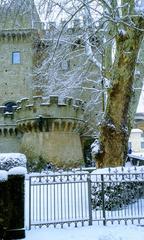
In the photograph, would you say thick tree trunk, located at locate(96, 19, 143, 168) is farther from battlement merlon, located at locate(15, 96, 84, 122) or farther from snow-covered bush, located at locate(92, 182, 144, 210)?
battlement merlon, located at locate(15, 96, 84, 122)

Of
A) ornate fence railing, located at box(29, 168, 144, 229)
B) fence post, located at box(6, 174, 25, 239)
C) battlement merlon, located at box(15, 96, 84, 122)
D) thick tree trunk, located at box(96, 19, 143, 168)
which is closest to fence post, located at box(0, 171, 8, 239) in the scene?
fence post, located at box(6, 174, 25, 239)

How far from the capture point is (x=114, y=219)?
9742 millimetres

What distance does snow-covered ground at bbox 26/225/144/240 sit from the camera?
842 centimetres

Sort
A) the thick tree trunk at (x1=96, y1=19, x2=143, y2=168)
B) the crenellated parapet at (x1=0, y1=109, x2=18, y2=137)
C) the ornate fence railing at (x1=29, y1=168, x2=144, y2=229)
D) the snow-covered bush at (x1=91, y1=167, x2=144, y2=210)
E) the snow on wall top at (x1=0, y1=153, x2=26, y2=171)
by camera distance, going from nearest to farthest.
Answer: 1. the ornate fence railing at (x1=29, y1=168, x2=144, y2=229)
2. the snow-covered bush at (x1=91, y1=167, x2=144, y2=210)
3. the thick tree trunk at (x1=96, y1=19, x2=143, y2=168)
4. the snow on wall top at (x1=0, y1=153, x2=26, y2=171)
5. the crenellated parapet at (x1=0, y1=109, x2=18, y2=137)

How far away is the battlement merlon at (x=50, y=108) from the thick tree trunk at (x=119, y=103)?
14260mm

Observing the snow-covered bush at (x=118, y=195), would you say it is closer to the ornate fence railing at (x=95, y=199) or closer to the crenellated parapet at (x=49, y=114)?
the ornate fence railing at (x=95, y=199)

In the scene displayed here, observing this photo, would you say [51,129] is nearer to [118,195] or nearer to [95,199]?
[95,199]

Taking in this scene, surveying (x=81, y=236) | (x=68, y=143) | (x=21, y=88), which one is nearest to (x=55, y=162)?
(x=68, y=143)

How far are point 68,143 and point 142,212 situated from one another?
18.5 meters

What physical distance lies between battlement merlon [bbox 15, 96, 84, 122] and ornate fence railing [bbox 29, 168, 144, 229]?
55.7ft

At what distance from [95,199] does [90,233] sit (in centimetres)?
217

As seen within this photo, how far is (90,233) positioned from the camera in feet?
29.1

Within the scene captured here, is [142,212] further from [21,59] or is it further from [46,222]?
[21,59]

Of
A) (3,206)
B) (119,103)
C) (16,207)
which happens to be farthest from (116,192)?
(119,103)
